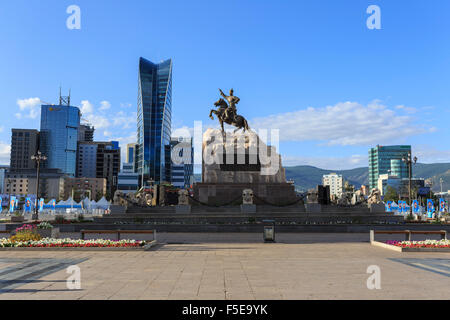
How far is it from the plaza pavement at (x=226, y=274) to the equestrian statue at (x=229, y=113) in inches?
846

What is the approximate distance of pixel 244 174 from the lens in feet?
119

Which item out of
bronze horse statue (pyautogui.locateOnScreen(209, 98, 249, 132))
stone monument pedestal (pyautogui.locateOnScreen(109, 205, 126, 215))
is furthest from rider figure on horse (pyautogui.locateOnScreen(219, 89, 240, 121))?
stone monument pedestal (pyautogui.locateOnScreen(109, 205, 126, 215))

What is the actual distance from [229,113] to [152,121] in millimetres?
153378

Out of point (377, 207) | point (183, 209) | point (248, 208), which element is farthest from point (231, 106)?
point (377, 207)

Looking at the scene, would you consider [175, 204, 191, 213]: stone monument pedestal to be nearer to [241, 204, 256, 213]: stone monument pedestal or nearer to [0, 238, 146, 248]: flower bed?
[241, 204, 256, 213]: stone monument pedestal

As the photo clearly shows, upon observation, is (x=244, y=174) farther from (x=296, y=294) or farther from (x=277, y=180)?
(x=296, y=294)

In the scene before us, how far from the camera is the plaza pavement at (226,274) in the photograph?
8359mm

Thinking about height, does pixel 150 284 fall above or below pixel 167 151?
below

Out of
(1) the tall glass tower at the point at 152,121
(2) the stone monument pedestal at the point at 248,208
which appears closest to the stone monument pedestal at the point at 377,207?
(2) the stone monument pedestal at the point at 248,208

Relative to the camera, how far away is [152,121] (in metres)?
186

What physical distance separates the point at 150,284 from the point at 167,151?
18653 cm

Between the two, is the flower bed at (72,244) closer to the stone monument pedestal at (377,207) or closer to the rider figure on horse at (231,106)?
the rider figure on horse at (231,106)

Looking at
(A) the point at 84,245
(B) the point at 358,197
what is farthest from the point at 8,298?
(B) the point at 358,197
